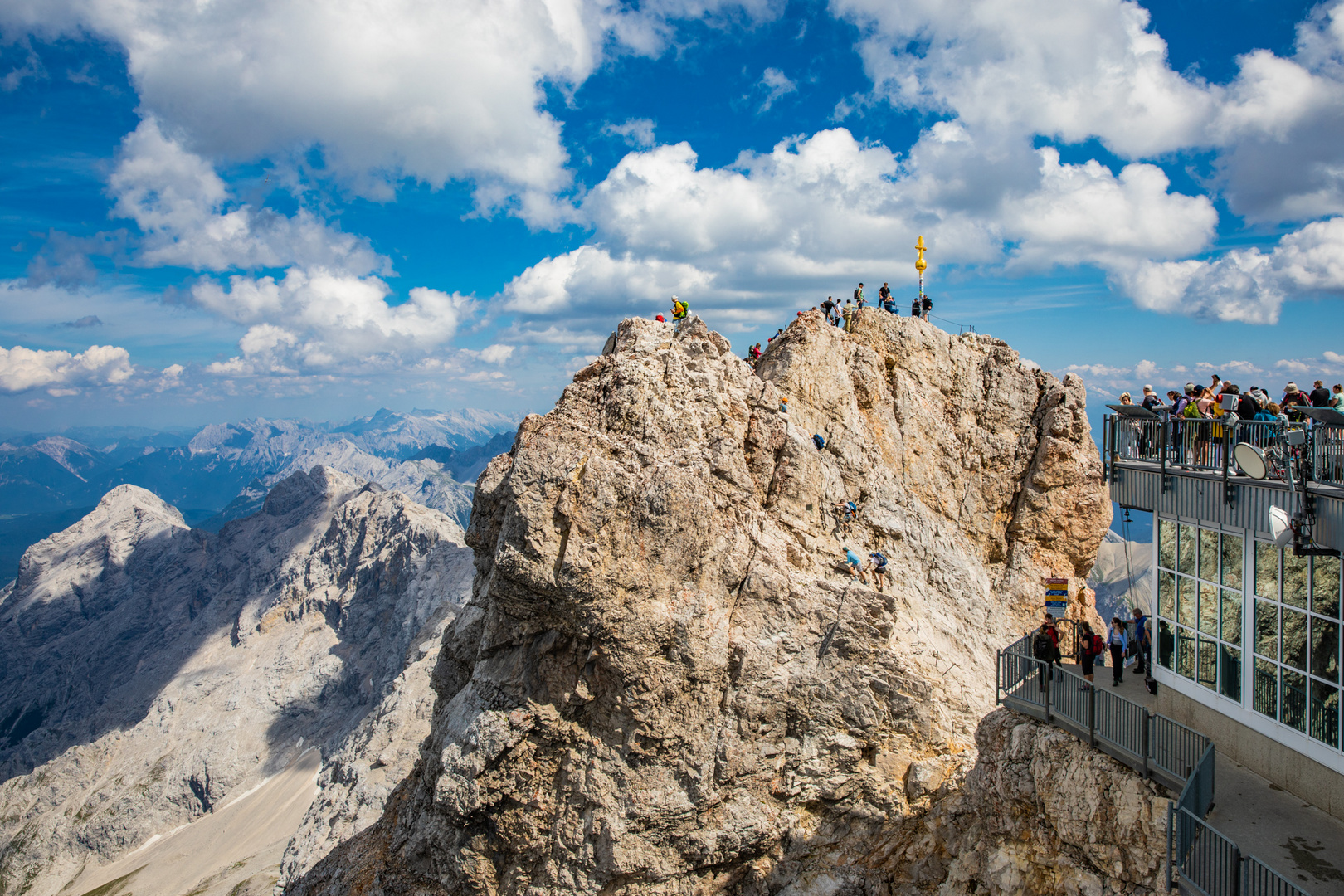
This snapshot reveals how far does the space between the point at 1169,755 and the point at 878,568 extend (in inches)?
634

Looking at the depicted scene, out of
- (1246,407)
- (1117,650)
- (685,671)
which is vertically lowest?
(685,671)

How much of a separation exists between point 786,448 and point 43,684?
9019 inches

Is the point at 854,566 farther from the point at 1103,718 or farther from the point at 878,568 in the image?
the point at 1103,718

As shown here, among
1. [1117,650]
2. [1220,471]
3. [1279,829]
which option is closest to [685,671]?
[1117,650]

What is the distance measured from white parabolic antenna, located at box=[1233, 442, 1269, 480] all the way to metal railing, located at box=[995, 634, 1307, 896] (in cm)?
545

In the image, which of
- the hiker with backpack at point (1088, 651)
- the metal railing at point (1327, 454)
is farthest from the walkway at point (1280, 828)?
the metal railing at point (1327, 454)

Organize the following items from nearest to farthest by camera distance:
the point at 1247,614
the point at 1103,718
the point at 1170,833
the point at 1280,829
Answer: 1. the point at 1170,833
2. the point at 1280,829
3. the point at 1247,614
4. the point at 1103,718

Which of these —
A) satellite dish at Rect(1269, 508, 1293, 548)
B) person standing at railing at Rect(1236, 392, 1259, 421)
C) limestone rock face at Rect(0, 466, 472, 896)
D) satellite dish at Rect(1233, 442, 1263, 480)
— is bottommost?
limestone rock face at Rect(0, 466, 472, 896)

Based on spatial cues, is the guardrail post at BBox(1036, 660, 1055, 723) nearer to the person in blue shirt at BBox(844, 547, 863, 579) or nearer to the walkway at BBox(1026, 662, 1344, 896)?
the walkway at BBox(1026, 662, 1344, 896)

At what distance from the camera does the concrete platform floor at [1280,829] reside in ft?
38.4

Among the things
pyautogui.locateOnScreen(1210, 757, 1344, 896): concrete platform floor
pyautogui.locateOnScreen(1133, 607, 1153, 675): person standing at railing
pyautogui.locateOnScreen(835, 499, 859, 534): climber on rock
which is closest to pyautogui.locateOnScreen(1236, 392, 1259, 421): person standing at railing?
pyautogui.locateOnScreen(1133, 607, 1153, 675): person standing at railing

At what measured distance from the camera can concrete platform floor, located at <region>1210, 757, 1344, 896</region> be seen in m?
11.7

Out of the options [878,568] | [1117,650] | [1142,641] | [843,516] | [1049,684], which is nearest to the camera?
[1049,684]

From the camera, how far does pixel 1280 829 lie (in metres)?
13.0
